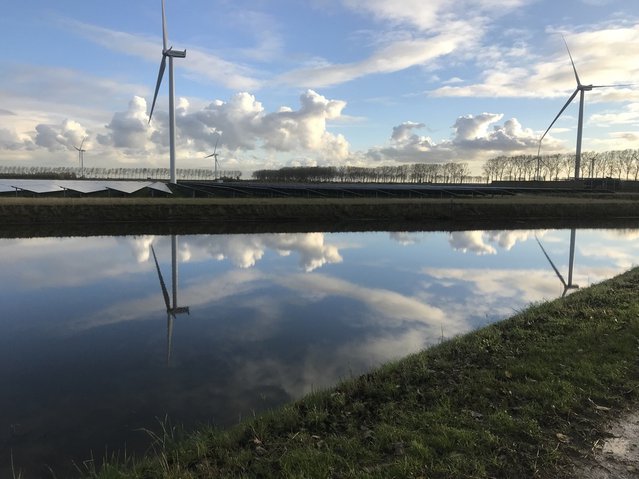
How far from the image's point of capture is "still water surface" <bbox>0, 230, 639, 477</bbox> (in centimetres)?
755

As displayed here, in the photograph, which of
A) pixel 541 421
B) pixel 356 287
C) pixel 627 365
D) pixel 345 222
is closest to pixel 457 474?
pixel 541 421

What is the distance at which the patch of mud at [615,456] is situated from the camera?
15.0ft

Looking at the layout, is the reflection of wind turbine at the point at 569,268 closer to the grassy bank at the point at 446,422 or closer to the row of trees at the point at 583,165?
the grassy bank at the point at 446,422

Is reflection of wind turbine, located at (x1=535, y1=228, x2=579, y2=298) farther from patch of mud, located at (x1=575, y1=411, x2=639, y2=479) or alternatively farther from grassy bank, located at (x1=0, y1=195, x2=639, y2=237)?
patch of mud, located at (x1=575, y1=411, x2=639, y2=479)

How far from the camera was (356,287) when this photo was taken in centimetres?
1700

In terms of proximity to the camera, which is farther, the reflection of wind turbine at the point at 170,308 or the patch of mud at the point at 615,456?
the reflection of wind turbine at the point at 170,308

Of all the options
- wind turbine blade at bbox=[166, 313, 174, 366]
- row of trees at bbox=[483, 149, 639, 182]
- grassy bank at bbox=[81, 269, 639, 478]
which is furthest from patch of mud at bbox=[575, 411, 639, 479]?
row of trees at bbox=[483, 149, 639, 182]

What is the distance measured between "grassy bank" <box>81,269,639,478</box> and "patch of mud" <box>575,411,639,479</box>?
0.13 metres

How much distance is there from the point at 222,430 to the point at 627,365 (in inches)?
247

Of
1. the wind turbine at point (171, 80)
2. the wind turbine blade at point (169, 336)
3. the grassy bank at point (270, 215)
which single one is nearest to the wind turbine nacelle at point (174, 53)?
the wind turbine at point (171, 80)

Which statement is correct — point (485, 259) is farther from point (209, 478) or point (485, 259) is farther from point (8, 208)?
point (8, 208)

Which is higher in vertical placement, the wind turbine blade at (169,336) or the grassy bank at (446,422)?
the grassy bank at (446,422)

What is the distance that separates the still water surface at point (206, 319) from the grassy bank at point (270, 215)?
23.3 ft

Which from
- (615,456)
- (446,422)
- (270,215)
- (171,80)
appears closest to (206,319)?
(446,422)
